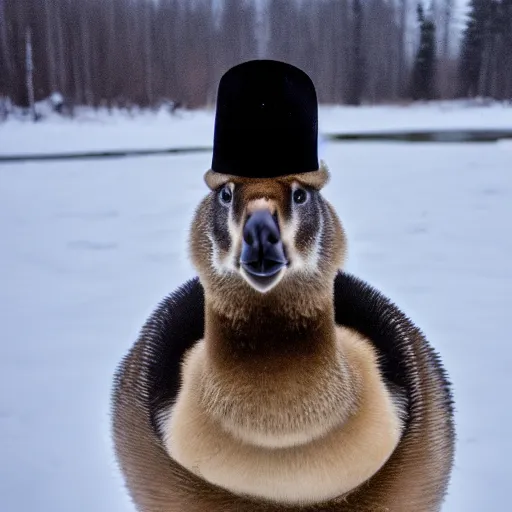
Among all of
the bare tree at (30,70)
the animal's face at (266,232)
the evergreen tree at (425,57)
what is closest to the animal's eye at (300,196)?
the animal's face at (266,232)

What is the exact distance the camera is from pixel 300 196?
0.74 metres

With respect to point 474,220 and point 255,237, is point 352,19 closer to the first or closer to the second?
point 474,220

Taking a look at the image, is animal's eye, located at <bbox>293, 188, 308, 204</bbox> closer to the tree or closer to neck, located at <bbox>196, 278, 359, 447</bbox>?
neck, located at <bbox>196, 278, 359, 447</bbox>

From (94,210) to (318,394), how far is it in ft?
7.53

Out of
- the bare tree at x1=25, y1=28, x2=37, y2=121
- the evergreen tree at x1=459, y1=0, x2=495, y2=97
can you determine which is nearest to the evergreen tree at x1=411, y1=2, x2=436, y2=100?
the evergreen tree at x1=459, y1=0, x2=495, y2=97

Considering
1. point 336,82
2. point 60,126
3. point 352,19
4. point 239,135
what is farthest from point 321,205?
point 60,126

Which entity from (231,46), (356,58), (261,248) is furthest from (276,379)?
(356,58)

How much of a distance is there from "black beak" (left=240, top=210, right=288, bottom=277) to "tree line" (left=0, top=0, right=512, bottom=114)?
1.24m

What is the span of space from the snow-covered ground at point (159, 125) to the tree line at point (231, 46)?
0.34 ft

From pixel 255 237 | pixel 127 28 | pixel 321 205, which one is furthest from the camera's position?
pixel 127 28

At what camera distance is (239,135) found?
0.71m

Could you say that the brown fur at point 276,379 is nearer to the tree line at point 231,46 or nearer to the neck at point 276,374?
the neck at point 276,374

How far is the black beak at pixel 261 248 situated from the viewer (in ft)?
2.09

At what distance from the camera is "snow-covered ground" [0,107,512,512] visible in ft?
3.87
